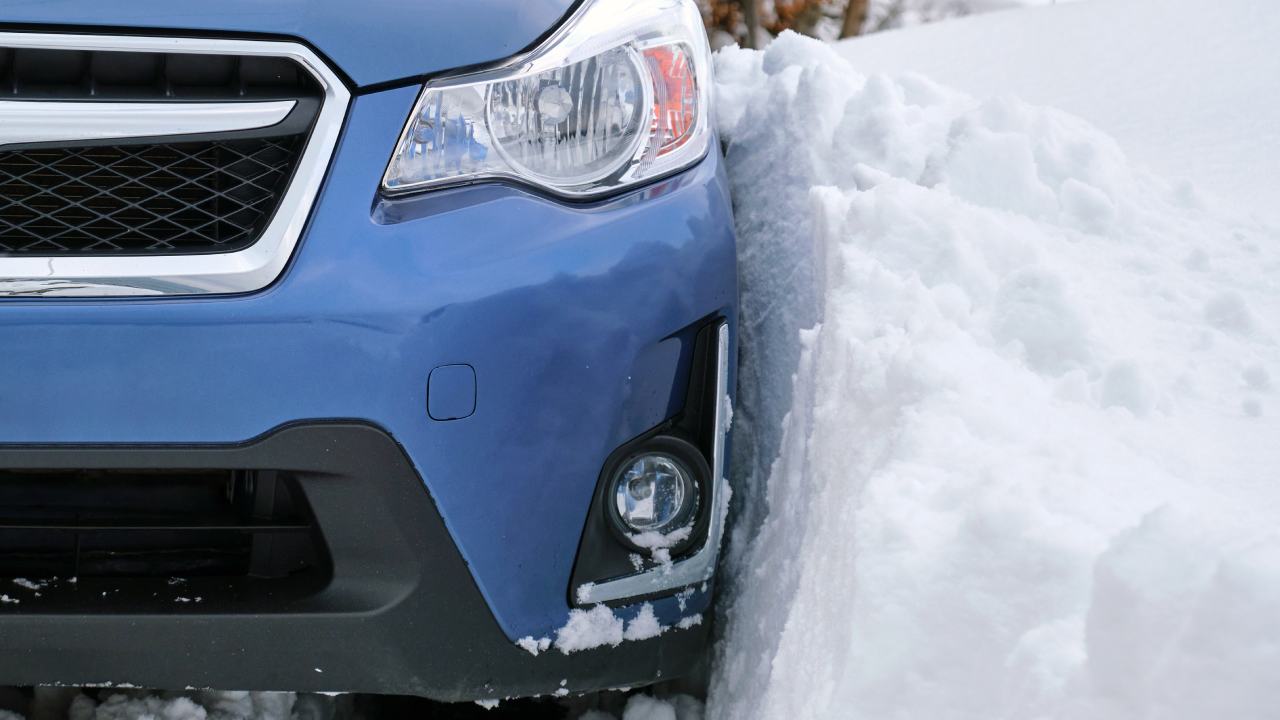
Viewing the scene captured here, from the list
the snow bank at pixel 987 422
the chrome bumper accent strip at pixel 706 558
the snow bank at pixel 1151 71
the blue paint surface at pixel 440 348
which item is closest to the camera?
the snow bank at pixel 987 422

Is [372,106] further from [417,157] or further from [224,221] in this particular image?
[224,221]

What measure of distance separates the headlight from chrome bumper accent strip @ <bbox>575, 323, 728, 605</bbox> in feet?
0.97

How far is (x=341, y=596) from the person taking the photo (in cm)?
153

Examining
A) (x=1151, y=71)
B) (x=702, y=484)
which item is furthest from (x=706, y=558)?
(x=1151, y=71)

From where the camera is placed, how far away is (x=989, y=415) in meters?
1.32

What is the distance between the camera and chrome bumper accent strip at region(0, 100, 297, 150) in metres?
1.43

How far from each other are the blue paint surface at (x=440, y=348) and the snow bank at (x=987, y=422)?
305 millimetres

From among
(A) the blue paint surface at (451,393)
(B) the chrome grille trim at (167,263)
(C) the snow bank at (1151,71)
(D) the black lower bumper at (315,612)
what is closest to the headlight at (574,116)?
(B) the chrome grille trim at (167,263)

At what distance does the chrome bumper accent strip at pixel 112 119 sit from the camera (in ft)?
4.68

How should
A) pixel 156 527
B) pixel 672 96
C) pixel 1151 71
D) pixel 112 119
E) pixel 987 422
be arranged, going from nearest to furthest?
pixel 987 422
pixel 112 119
pixel 156 527
pixel 672 96
pixel 1151 71

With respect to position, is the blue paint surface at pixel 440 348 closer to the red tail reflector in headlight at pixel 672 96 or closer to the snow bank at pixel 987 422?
the red tail reflector in headlight at pixel 672 96

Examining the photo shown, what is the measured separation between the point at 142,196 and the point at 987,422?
1.10 meters

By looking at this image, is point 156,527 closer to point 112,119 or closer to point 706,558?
point 112,119

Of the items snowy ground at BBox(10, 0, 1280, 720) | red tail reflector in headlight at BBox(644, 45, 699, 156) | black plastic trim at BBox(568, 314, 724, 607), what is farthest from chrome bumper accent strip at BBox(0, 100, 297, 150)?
snowy ground at BBox(10, 0, 1280, 720)
